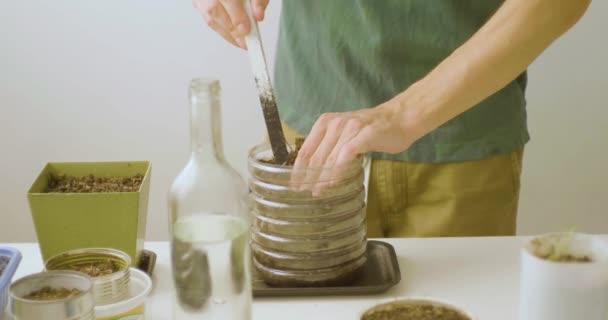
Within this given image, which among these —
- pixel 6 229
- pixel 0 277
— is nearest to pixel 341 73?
pixel 0 277

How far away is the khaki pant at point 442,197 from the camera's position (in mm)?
1463

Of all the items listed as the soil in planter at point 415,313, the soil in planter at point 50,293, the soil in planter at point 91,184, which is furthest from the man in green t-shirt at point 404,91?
the soil in planter at point 50,293

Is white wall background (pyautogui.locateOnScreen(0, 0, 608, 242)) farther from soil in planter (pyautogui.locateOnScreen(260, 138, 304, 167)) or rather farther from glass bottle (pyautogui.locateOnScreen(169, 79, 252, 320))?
glass bottle (pyautogui.locateOnScreen(169, 79, 252, 320))

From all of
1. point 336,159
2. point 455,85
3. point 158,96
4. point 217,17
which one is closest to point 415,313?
point 336,159

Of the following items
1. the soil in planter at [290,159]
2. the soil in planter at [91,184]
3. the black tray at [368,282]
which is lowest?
the black tray at [368,282]

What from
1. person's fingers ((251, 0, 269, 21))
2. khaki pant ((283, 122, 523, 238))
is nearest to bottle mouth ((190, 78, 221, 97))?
person's fingers ((251, 0, 269, 21))

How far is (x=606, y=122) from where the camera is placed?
238cm

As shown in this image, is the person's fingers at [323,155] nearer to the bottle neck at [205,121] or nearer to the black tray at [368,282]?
the black tray at [368,282]

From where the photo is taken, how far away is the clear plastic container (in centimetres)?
116

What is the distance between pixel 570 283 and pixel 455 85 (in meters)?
0.44

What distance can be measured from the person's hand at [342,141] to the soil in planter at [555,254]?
35 centimetres

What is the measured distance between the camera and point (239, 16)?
130 centimetres

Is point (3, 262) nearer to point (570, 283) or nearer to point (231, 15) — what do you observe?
point (231, 15)

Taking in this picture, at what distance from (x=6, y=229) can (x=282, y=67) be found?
4.53 feet
